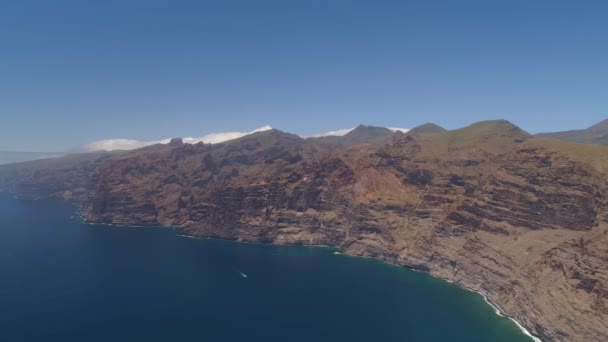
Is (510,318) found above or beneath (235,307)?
beneath

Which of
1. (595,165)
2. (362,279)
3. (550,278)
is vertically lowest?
(362,279)

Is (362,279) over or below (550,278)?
below

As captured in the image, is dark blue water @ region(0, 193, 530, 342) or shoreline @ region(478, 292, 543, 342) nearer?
shoreline @ region(478, 292, 543, 342)

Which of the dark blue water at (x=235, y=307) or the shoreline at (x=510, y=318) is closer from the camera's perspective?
the shoreline at (x=510, y=318)

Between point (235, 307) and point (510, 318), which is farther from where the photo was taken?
point (235, 307)

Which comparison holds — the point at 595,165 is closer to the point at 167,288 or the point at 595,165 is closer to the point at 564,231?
the point at 564,231

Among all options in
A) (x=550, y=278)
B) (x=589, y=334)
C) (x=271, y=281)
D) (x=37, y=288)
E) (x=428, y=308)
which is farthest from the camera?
(x=271, y=281)

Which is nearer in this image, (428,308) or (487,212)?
(428,308)

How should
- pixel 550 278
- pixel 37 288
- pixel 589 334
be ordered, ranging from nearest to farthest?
1. pixel 589 334
2. pixel 550 278
3. pixel 37 288

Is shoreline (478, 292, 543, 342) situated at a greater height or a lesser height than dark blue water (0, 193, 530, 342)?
lesser

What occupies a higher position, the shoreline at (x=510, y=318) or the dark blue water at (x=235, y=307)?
the dark blue water at (x=235, y=307)

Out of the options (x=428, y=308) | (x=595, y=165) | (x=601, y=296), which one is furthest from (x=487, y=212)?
(x=601, y=296)
